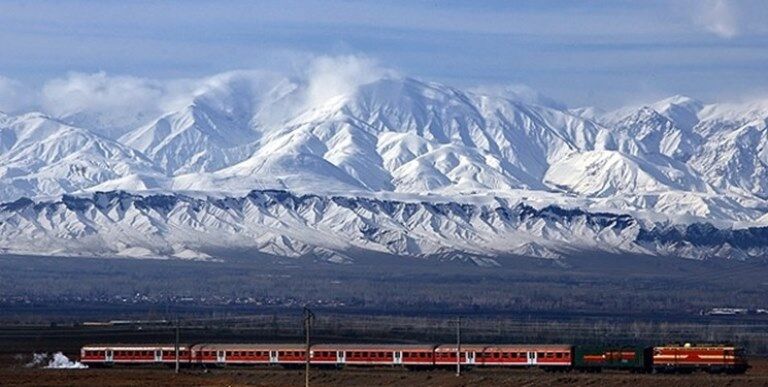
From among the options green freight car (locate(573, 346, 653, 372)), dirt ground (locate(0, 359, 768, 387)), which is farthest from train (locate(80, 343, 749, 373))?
dirt ground (locate(0, 359, 768, 387))

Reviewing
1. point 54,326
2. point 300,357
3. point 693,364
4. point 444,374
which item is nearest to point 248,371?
point 300,357

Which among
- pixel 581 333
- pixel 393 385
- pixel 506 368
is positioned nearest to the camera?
pixel 393 385

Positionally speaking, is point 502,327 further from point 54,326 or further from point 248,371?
point 248,371

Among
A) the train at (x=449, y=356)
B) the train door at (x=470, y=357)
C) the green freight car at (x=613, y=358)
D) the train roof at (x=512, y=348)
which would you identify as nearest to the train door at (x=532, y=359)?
the train at (x=449, y=356)

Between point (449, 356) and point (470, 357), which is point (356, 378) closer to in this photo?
point (449, 356)

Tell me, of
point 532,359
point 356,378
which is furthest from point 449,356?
point 356,378
